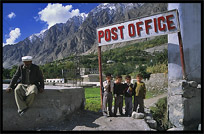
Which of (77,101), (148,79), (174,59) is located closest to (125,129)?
(77,101)

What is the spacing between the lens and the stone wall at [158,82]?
13613 mm

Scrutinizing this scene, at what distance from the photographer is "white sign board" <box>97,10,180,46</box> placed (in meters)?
5.10

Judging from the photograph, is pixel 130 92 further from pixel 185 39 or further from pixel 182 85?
pixel 185 39

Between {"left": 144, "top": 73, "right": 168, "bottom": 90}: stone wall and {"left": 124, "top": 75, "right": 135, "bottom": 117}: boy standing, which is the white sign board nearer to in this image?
{"left": 124, "top": 75, "right": 135, "bottom": 117}: boy standing

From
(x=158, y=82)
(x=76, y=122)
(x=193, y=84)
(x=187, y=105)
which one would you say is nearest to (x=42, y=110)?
(x=76, y=122)

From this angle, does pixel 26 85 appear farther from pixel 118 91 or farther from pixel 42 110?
pixel 118 91

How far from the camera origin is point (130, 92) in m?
5.47

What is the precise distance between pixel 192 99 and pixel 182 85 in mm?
546

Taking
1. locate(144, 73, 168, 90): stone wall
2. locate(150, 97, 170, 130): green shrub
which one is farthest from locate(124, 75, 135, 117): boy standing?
locate(144, 73, 168, 90): stone wall

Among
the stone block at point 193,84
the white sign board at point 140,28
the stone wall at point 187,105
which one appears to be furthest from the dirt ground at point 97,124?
the white sign board at point 140,28

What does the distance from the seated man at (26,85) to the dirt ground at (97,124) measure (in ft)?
2.55

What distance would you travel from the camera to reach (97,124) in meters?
4.64

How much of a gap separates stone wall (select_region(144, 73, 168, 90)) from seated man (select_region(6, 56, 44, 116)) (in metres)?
11.2

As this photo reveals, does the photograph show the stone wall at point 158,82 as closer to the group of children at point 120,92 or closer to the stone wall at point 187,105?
the stone wall at point 187,105
